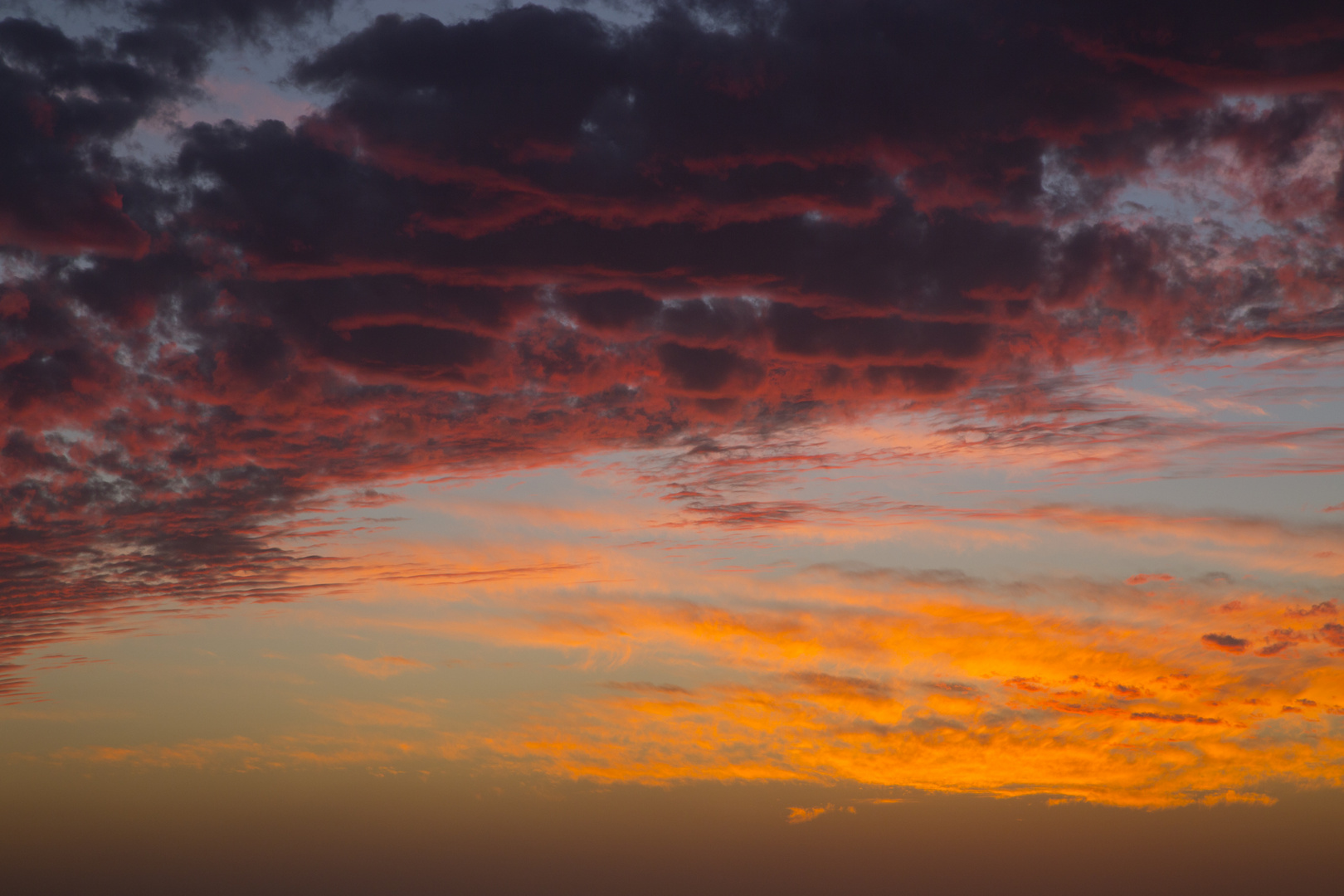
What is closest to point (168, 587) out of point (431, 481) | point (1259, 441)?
point (431, 481)

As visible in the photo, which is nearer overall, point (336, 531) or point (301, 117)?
point (301, 117)

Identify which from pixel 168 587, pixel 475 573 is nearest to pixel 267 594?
pixel 168 587

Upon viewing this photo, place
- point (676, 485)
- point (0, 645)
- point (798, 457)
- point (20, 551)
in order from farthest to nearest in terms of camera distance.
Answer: point (0, 645) → point (20, 551) → point (676, 485) → point (798, 457)

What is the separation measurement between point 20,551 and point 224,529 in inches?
260

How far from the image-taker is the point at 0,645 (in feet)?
116

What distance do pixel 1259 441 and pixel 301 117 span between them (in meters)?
23.0

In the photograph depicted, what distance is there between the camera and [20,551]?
94.5ft

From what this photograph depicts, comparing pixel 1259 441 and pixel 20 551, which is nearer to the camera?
pixel 1259 441

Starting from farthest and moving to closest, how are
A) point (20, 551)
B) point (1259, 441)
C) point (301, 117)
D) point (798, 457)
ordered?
point (20, 551), point (798, 457), point (1259, 441), point (301, 117)

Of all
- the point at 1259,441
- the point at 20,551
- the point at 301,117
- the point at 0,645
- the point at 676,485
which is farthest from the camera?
the point at 0,645

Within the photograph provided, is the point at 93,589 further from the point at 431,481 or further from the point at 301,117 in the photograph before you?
the point at 301,117

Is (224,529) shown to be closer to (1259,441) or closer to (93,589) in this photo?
(93,589)

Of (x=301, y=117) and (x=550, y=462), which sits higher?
(x=301, y=117)

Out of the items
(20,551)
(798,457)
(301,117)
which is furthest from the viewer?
(20,551)
